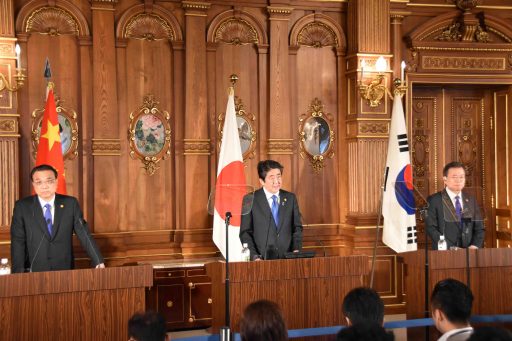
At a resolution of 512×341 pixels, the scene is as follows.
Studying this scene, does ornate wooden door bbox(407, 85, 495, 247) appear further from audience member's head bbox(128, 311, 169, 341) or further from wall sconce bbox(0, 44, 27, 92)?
audience member's head bbox(128, 311, 169, 341)

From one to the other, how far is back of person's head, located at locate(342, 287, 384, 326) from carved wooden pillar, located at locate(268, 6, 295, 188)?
475cm

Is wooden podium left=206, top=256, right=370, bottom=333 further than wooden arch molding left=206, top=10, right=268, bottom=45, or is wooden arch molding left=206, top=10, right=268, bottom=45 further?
wooden arch molding left=206, top=10, right=268, bottom=45

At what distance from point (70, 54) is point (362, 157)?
3293 millimetres

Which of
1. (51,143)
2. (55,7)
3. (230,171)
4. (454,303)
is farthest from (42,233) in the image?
(454,303)

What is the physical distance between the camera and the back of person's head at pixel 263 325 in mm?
3117

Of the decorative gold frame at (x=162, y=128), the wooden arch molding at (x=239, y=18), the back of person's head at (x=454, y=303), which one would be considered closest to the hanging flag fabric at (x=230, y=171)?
the decorative gold frame at (x=162, y=128)

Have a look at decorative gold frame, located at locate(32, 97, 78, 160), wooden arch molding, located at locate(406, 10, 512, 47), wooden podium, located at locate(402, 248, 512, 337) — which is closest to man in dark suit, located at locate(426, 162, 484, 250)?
wooden podium, located at locate(402, 248, 512, 337)

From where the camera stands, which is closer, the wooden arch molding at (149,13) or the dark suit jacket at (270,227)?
the dark suit jacket at (270,227)

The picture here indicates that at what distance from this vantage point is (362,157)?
27.9 feet

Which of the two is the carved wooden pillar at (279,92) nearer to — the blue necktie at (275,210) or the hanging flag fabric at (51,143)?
the blue necktie at (275,210)

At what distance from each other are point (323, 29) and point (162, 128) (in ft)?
7.14

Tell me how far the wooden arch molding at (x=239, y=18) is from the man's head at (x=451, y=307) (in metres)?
5.00

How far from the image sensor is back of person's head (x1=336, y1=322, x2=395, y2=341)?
2.82m

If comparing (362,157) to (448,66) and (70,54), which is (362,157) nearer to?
(448,66)
